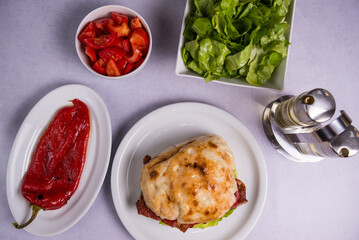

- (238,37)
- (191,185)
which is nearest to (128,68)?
(238,37)

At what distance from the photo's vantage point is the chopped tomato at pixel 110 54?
1.76 metres

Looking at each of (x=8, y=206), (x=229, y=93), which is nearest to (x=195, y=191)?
(x=229, y=93)

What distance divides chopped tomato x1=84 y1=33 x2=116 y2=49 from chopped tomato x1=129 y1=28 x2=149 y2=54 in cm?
12

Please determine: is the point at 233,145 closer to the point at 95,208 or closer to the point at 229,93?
the point at 229,93

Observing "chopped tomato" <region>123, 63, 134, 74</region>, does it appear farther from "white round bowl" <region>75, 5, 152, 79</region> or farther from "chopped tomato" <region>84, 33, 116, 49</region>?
"chopped tomato" <region>84, 33, 116, 49</region>

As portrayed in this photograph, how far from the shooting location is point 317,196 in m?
2.06

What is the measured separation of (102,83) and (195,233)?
125 cm

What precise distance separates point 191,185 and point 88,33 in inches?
45.1

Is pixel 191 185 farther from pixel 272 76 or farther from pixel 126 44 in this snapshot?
pixel 126 44

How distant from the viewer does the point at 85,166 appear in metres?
1.93

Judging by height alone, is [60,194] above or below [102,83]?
below

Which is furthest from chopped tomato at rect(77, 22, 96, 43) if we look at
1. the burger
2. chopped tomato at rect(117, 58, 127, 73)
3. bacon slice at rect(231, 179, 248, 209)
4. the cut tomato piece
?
bacon slice at rect(231, 179, 248, 209)

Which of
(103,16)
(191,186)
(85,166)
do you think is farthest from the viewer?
(85,166)

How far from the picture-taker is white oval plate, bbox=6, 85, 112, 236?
1.83 metres
